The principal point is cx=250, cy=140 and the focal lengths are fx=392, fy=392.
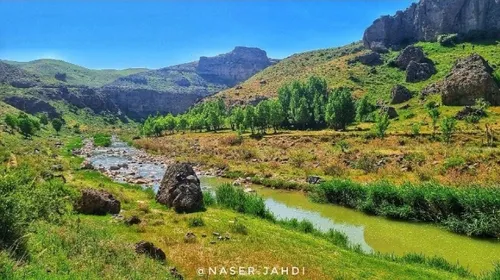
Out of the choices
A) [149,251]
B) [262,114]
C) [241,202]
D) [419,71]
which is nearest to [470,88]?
[419,71]

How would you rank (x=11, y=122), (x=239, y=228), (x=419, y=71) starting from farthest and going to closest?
(x=419, y=71), (x=11, y=122), (x=239, y=228)

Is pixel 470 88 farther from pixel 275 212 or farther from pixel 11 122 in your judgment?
pixel 11 122

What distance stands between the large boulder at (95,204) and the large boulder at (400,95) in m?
121

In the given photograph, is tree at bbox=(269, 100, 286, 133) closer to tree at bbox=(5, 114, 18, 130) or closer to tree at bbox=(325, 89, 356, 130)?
tree at bbox=(325, 89, 356, 130)

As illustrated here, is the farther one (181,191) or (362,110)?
(362,110)

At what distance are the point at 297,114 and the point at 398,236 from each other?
305ft

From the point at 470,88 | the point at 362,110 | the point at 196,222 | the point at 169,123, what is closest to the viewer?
the point at 196,222

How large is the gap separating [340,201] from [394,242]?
11.5 m

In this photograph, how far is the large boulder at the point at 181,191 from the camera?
1220 inches

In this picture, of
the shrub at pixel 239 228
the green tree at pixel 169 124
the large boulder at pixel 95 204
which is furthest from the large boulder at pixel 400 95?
the large boulder at pixel 95 204

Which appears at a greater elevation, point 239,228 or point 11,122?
point 11,122

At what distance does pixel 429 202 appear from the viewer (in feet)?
113

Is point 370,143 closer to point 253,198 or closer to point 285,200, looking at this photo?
point 285,200

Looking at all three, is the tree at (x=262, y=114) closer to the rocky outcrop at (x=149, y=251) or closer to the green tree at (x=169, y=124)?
the green tree at (x=169, y=124)
